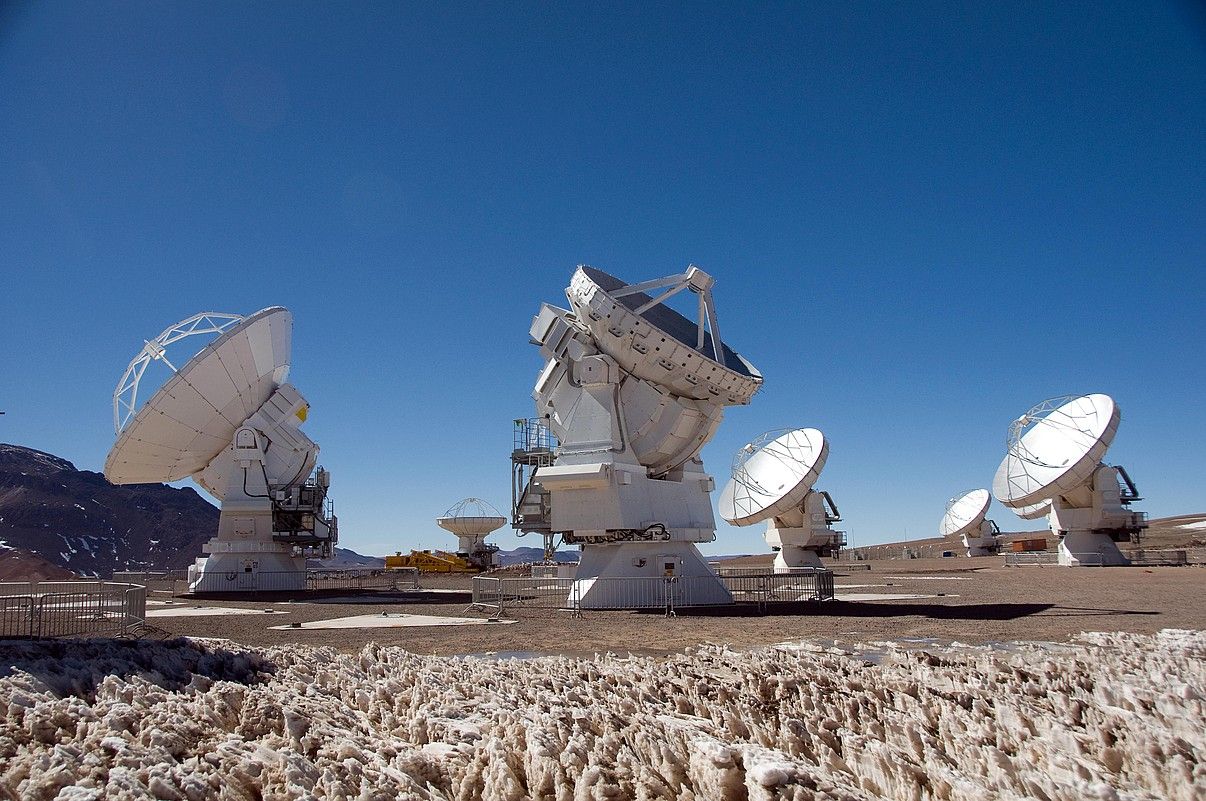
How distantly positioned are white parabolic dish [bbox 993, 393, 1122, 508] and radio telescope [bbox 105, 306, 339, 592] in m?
30.6

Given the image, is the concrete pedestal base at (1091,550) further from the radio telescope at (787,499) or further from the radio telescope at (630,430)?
the radio telescope at (630,430)

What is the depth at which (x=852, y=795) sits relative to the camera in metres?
4.11

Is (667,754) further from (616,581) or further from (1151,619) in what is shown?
(616,581)

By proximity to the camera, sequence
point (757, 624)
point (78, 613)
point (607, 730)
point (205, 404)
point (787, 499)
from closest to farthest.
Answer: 1. point (607, 730)
2. point (757, 624)
3. point (78, 613)
4. point (205, 404)
5. point (787, 499)

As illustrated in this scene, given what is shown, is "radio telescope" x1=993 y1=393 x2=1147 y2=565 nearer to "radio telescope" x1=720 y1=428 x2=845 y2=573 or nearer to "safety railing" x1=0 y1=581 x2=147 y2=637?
"radio telescope" x1=720 y1=428 x2=845 y2=573

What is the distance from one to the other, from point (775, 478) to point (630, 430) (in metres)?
16.0

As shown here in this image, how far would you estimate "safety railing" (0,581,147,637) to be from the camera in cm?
1427

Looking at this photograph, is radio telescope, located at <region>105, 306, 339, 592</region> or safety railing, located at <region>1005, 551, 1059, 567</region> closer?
radio telescope, located at <region>105, 306, 339, 592</region>

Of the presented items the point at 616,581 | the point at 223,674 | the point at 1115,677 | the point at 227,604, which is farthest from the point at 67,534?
the point at 1115,677

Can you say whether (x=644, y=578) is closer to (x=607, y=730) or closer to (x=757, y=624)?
(x=757, y=624)

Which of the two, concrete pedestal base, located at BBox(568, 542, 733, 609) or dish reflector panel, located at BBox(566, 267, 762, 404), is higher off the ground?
dish reflector panel, located at BBox(566, 267, 762, 404)

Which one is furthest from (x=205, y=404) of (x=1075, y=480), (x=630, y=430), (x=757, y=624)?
(x=1075, y=480)

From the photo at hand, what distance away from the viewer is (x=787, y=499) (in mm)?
33531

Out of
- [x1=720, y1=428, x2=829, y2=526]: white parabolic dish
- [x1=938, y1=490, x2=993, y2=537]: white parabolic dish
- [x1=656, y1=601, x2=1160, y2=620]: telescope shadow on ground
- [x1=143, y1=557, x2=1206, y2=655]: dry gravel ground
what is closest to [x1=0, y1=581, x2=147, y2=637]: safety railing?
[x1=143, y1=557, x2=1206, y2=655]: dry gravel ground
